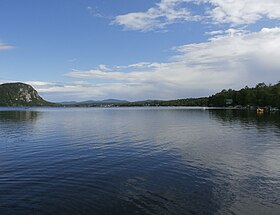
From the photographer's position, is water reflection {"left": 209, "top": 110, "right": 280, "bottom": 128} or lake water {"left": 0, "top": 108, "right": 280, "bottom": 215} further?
water reflection {"left": 209, "top": 110, "right": 280, "bottom": 128}

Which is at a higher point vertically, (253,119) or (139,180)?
(253,119)

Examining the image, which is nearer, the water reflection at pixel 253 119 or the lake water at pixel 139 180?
the lake water at pixel 139 180

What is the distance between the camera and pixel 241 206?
2019cm

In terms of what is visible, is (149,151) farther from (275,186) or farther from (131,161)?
(275,186)

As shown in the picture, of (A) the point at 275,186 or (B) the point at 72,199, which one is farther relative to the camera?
(A) the point at 275,186

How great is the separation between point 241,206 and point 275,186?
6548 millimetres

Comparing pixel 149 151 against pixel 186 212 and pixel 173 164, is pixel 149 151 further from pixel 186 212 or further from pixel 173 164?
pixel 186 212

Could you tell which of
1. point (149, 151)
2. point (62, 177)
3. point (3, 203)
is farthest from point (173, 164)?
point (3, 203)

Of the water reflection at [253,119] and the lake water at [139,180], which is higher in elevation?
the water reflection at [253,119]

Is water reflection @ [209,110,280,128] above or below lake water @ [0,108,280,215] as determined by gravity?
above

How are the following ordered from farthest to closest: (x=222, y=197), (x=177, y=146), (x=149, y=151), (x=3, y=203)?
(x=177, y=146), (x=149, y=151), (x=222, y=197), (x=3, y=203)

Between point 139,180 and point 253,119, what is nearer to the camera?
point 139,180

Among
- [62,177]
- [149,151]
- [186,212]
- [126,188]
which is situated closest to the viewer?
[186,212]

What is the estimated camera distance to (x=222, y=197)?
22.0m
